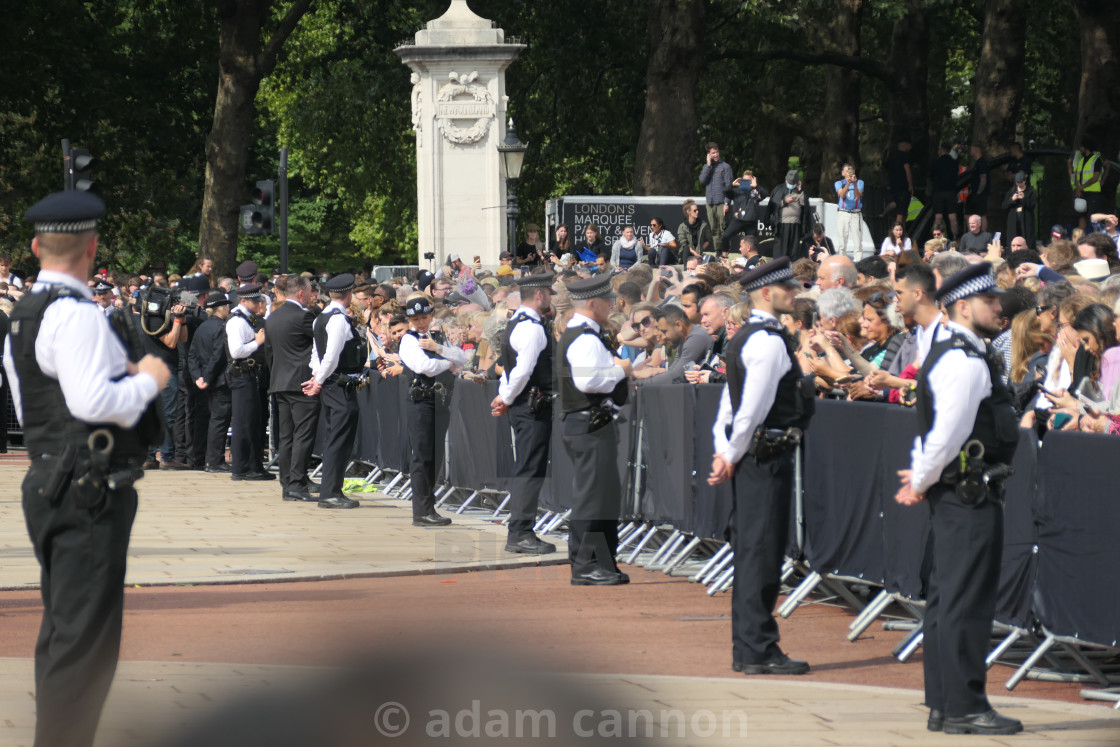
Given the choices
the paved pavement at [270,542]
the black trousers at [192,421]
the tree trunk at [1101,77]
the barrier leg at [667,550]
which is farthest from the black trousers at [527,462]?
the tree trunk at [1101,77]

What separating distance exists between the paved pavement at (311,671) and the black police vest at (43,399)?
0.88m

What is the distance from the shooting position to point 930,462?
22.3 feet

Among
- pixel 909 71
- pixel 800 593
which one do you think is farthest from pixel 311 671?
pixel 909 71

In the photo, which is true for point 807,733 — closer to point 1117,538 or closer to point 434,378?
point 1117,538

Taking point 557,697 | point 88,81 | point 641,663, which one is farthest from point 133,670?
point 88,81

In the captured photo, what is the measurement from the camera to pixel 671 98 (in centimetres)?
3353

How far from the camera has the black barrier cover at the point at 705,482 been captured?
11.1 metres

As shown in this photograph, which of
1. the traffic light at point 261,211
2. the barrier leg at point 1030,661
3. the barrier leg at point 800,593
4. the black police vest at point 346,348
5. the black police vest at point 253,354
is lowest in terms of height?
the barrier leg at point 800,593

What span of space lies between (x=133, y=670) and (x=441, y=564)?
14.4 feet

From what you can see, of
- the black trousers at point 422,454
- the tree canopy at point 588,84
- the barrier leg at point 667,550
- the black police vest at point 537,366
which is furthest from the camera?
the tree canopy at point 588,84

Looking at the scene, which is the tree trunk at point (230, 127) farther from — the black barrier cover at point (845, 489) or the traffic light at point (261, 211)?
the black barrier cover at point (845, 489)

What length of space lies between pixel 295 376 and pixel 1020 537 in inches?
395

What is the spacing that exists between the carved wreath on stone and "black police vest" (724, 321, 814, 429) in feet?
71.0

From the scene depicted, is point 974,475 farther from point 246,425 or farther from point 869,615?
point 246,425
